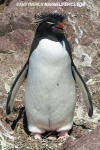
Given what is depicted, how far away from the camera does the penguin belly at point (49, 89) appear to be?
4535mm

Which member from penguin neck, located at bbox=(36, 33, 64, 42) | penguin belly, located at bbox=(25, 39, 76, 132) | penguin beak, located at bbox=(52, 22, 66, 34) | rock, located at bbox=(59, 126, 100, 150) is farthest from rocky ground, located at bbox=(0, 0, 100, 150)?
penguin beak, located at bbox=(52, 22, 66, 34)

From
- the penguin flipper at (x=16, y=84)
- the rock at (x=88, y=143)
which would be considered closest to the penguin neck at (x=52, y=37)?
the penguin flipper at (x=16, y=84)

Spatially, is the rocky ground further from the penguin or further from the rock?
the rock

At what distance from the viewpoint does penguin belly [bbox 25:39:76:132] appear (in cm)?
454

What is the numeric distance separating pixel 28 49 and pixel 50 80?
276cm

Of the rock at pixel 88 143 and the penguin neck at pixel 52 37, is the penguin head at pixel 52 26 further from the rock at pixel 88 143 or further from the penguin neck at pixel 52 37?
the rock at pixel 88 143

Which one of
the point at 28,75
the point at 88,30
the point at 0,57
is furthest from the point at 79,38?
the point at 28,75

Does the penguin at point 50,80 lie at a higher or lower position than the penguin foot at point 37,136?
higher

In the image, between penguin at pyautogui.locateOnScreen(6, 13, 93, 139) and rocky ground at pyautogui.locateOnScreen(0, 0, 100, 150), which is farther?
rocky ground at pyautogui.locateOnScreen(0, 0, 100, 150)

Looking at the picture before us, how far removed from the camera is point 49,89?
470 centimetres

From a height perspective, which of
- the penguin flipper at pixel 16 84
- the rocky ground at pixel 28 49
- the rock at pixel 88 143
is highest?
the rock at pixel 88 143

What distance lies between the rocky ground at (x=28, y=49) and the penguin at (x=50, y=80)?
320 millimetres

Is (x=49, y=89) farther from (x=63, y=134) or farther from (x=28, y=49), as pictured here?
(x=28, y=49)

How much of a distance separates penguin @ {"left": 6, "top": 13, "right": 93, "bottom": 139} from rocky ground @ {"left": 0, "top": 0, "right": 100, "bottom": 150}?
1.05 feet
